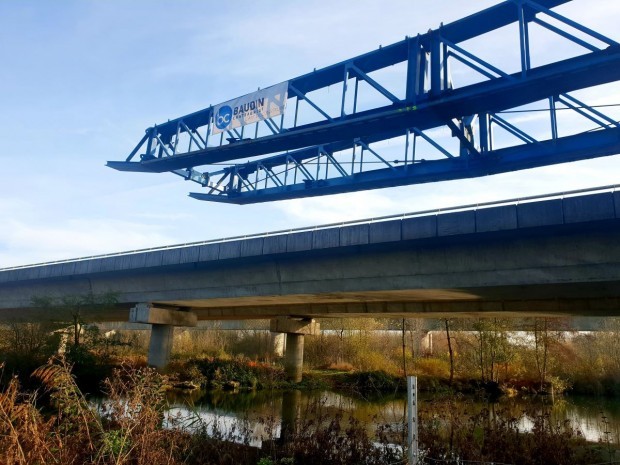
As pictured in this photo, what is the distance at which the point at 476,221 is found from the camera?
14266 millimetres

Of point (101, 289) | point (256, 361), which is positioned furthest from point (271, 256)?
point (256, 361)

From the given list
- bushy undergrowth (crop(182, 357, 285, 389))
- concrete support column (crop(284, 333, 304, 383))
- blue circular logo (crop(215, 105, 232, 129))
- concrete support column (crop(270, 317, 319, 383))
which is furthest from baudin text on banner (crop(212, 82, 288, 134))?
concrete support column (crop(284, 333, 304, 383))

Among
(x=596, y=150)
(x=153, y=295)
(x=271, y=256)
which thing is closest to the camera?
(x=596, y=150)

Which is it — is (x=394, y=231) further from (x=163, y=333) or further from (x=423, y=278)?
(x=163, y=333)

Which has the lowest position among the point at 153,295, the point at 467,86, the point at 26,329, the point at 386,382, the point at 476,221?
the point at 386,382

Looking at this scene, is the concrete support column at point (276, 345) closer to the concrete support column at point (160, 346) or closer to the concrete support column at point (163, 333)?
the concrete support column at point (163, 333)

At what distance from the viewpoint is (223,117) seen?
19.0 m

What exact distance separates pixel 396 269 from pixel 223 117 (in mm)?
7991

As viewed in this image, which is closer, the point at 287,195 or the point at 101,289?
the point at 287,195

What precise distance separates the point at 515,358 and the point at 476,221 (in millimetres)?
20560

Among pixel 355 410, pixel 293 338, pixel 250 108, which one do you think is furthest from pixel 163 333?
pixel 250 108

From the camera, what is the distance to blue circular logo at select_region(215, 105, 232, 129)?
1878cm

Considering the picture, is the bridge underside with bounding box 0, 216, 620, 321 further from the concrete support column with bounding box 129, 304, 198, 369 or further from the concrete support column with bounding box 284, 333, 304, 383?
the concrete support column with bounding box 284, 333, 304, 383

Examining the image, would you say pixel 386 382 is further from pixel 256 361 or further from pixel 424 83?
pixel 424 83
